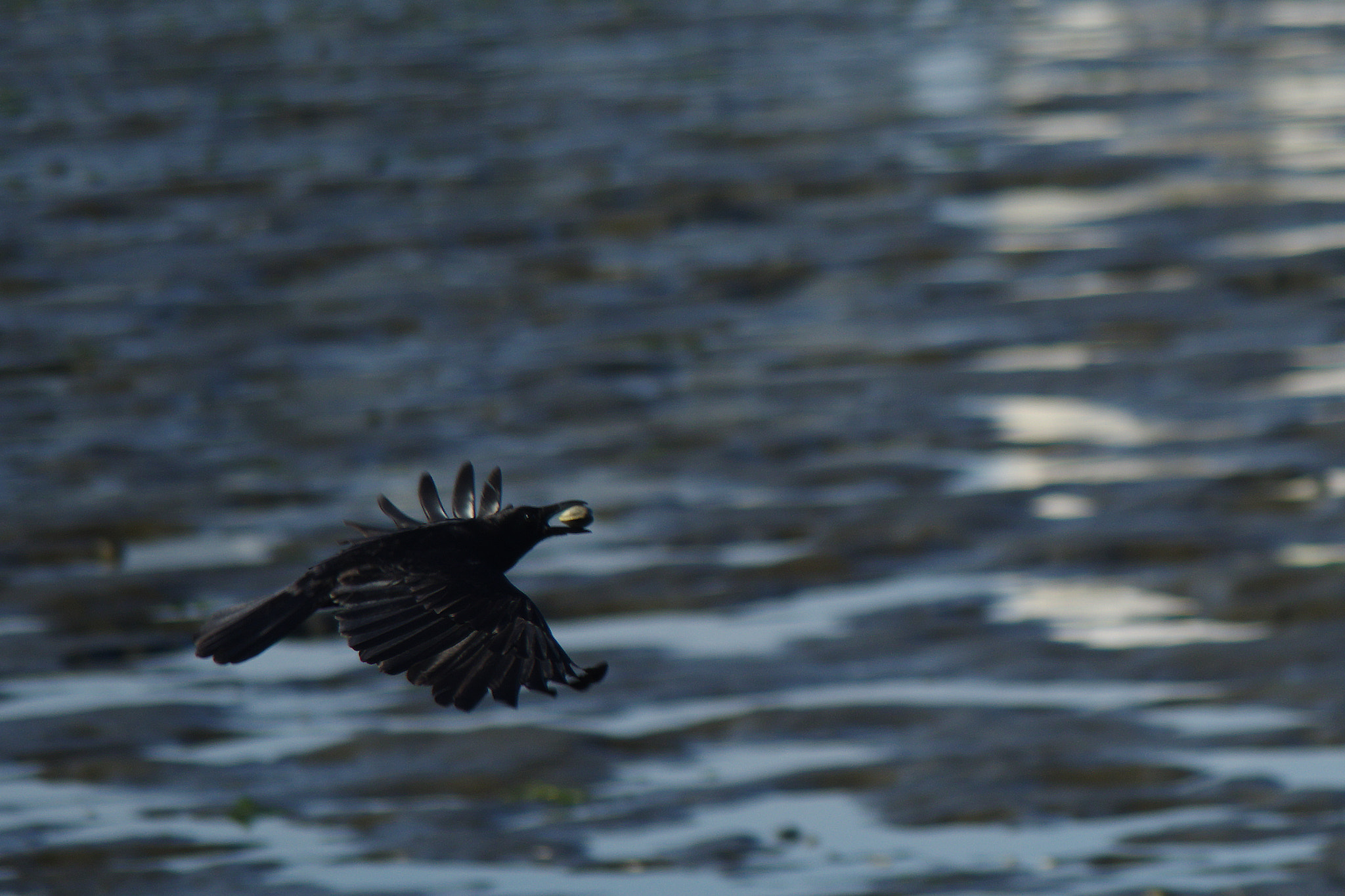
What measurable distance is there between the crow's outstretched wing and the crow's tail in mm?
93

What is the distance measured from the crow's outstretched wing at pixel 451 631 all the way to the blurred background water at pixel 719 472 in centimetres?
383

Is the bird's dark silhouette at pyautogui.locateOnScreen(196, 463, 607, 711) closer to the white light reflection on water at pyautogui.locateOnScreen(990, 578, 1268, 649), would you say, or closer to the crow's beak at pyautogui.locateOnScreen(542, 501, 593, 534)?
the crow's beak at pyautogui.locateOnScreen(542, 501, 593, 534)

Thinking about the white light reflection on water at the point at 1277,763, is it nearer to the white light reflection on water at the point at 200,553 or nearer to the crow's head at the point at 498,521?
the white light reflection on water at the point at 200,553

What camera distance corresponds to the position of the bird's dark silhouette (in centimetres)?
387

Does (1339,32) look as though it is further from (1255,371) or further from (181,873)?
(181,873)

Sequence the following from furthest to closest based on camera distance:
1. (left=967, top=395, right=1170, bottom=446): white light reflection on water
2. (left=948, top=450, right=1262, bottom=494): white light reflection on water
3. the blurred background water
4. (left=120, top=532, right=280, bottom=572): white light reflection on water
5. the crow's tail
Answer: (left=967, top=395, right=1170, bottom=446): white light reflection on water < (left=948, top=450, right=1262, bottom=494): white light reflection on water < (left=120, top=532, right=280, bottom=572): white light reflection on water < the blurred background water < the crow's tail

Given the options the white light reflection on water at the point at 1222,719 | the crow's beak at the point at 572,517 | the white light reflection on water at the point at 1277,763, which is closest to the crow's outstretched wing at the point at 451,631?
the crow's beak at the point at 572,517

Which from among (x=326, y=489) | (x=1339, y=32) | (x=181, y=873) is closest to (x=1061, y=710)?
(x=181, y=873)

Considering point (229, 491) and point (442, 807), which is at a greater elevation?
point (229, 491)

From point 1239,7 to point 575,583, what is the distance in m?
21.0

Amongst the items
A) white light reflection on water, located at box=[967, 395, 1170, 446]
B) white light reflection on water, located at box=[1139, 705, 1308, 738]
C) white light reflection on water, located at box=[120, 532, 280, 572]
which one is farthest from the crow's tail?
white light reflection on water, located at box=[967, 395, 1170, 446]

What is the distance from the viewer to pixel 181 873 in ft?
26.5

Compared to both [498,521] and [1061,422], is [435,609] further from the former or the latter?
[1061,422]

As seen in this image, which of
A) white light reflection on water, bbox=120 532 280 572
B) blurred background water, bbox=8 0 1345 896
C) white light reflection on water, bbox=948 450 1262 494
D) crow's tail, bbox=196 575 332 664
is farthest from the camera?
white light reflection on water, bbox=948 450 1262 494
